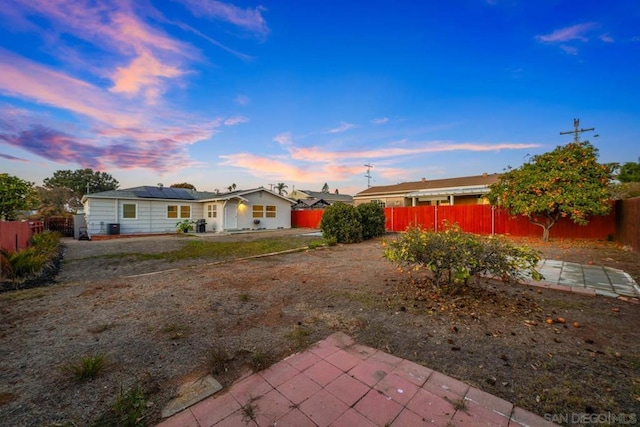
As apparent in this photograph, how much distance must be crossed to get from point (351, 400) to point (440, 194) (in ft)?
69.1

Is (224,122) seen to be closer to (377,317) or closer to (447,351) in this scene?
(377,317)

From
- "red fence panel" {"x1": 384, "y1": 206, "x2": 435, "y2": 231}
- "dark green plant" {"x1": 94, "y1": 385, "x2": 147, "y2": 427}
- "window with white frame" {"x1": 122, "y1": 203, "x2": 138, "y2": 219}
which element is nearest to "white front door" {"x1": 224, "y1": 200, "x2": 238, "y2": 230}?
"window with white frame" {"x1": 122, "y1": 203, "x2": 138, "y2": 219}

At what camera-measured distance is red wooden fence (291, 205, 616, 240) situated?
10.4 metres

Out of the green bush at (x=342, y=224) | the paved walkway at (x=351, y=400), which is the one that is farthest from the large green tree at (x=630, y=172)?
the paved walkway at (x=351, y=400)

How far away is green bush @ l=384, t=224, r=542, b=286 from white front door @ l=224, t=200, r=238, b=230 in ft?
55.4

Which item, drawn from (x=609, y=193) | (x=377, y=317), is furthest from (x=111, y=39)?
(x=609, y=193)

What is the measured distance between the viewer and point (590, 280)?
4.82m

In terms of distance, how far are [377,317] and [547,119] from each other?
15.6 metres

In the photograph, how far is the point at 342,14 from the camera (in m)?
8.65

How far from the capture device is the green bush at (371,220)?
39.6ft

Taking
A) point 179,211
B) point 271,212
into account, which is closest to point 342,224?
point 271,212

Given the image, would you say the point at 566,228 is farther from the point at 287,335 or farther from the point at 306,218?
the point at 306,218

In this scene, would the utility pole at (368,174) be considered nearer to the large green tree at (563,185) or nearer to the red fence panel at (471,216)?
the red fence panel at (471,216)

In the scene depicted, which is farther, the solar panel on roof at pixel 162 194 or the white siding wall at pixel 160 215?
the solar panel on roof at pixel 162 194
